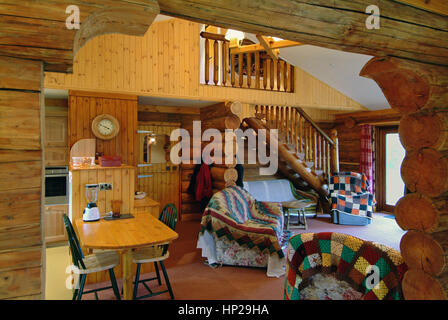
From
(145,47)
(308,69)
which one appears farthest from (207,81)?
(308,69)

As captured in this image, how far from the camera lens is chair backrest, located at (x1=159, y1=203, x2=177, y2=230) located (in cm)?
372

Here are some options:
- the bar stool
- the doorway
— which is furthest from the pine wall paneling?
the doorway

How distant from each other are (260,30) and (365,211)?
6028mm

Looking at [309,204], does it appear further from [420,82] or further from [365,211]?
[420,82]

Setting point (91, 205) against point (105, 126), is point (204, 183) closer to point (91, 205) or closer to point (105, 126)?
point (105, 126)

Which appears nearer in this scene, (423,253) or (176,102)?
(423,253)

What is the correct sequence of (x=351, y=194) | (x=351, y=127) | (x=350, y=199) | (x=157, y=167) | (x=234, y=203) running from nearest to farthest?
(x=234, y=203)
(x=350, y=199)
(x=351, y=194)
(x=157, y=167)
(x=351, y=127)

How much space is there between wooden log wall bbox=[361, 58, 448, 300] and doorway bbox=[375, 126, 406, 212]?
20.0 feet

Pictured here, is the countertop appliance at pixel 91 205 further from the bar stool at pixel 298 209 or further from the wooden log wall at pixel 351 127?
the wooden log wall at pixel 351 127

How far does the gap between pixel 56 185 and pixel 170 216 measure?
2851 millimetres

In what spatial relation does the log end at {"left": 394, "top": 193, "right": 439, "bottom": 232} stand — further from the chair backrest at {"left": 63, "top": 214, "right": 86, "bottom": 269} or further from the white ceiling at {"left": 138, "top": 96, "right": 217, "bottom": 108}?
the white ceiling at {"left": 138, "top": 96, "right": 217, "bottom": 108}

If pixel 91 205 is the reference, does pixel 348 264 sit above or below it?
below

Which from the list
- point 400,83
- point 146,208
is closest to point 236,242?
point 146,208

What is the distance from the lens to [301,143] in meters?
6.81
